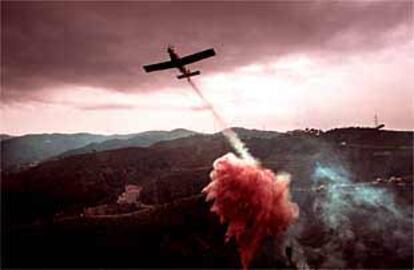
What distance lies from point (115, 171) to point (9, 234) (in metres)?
84.8

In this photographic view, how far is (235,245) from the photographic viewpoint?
6356 cm

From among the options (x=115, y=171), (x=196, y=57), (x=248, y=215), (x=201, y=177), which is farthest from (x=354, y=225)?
(x=115, y=171)

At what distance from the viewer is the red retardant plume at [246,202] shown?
58594 millimetres

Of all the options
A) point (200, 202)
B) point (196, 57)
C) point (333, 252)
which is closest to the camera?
point (196, 57)

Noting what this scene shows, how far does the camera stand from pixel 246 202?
58.5 metres

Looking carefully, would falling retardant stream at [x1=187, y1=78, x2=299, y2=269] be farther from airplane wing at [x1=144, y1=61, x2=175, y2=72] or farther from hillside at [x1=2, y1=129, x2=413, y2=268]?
airplane wing at [x1=144, y1=61, x2=175, y2=72]

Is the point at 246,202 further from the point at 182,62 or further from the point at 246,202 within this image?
the point at 182,62

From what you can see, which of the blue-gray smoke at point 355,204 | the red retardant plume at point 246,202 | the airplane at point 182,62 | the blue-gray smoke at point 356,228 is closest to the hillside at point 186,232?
the blue-gray smoke at point 356,228

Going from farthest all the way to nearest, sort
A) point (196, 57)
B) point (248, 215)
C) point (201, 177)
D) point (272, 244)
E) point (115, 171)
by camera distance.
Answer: point (115, 171)
point (201, 177)
point (272, 244)
point (248, 215)
point (196, 57)

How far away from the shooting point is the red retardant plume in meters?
58.6

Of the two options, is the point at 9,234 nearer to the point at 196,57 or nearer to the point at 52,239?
the point at 52,239

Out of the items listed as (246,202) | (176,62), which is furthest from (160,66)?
(246,202)

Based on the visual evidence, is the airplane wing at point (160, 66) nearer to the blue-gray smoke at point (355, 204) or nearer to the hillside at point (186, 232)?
the hillside at point (186, 232)

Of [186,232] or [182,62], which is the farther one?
[186,232]
